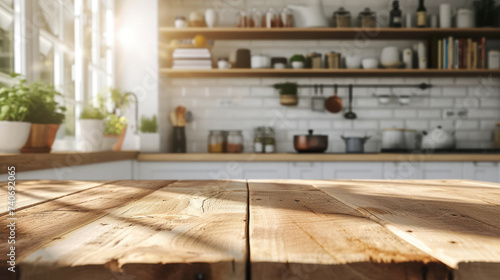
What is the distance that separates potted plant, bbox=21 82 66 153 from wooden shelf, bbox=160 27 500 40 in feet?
5.60

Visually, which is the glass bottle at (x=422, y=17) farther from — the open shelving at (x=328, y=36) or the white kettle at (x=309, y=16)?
the white kettle at (x=309, y=16)

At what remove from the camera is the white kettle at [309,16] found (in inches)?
127

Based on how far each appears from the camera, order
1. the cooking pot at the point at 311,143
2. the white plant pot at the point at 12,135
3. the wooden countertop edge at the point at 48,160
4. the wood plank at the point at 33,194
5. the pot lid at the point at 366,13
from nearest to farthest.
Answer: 1. the wood plank at the point at 33,194
2. the wooden countertop edge at the point at 48,160
3. the white plant pot at the point at 12,135
4. the cooking pot at the point at 311,143
5. the pot lid at the point at 366,13

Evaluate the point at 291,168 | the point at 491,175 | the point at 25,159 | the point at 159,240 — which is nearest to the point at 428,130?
the point at 491,175

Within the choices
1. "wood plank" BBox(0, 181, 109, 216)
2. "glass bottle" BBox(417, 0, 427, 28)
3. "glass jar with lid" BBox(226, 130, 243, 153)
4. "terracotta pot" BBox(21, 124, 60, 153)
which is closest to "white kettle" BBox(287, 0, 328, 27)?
"glass bottle" BBox(417, 0, 427, 28)

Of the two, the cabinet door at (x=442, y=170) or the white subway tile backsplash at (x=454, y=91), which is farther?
the white subway tile backsplash at (x=454, y=91)

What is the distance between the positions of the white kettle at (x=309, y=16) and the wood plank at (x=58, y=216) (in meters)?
2.76

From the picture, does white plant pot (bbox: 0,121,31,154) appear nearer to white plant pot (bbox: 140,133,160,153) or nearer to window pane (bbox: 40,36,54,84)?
window pane (bbox: 40,36,54,84)

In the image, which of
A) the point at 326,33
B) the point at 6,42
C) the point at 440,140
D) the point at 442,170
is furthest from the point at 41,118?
the point at 440,140

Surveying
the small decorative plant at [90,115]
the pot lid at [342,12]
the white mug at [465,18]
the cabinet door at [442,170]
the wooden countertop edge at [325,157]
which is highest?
the pot lid at [342,12]

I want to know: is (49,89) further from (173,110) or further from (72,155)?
(173,110)

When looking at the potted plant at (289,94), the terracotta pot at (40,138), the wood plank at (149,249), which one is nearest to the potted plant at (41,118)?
the terracotta pot at (40,138)

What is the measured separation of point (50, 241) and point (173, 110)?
319cm

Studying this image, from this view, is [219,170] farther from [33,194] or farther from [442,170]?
[33,194]
